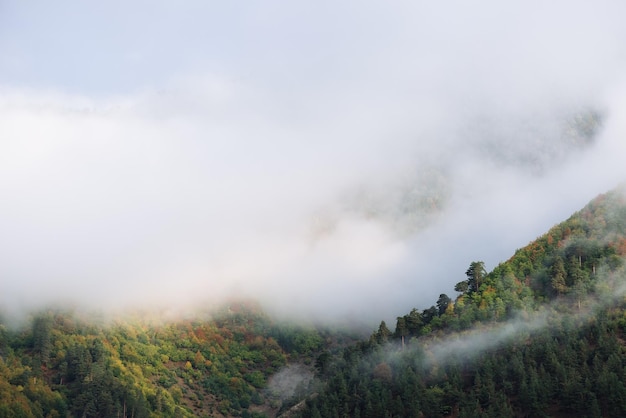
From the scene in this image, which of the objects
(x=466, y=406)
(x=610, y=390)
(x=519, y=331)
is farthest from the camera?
(x=519, y=331)

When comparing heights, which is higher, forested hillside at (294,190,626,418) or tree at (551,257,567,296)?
tree at (551,257,567,296)

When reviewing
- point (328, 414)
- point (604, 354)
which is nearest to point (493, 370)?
point (604, 354)

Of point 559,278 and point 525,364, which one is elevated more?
point 559,278

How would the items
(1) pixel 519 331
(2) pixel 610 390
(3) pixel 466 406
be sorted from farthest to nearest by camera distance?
(1) pixel 519 331 → (3) pixel 466 406 → (2) pixel 610 390

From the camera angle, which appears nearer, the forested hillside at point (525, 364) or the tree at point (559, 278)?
the forested hillside at point (525, 364)

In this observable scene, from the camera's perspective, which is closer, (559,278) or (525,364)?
(525,364)

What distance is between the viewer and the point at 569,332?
180 meters

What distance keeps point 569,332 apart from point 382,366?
137 feet

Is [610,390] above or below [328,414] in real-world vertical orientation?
below

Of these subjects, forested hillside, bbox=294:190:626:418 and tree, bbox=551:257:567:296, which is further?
tree, bbox=551:257:567:296

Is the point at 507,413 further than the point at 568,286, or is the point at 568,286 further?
the point at 568,286

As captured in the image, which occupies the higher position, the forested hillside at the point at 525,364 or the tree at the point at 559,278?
the tree at the point at 559,278

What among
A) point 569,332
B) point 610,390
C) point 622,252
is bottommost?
point 610,390

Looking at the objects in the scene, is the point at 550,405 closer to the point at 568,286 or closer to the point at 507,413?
the point at 507,413
